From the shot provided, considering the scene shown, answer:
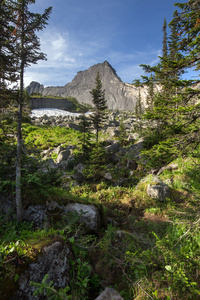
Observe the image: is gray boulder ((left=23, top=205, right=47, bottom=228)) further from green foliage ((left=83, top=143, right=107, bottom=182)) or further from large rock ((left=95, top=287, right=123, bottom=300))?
A: green foliage ((left=83, top=143, right=107, bottom=182))

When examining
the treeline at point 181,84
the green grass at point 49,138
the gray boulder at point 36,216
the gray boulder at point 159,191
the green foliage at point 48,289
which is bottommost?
the gray boulder at point 159,191

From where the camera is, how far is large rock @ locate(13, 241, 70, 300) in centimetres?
255

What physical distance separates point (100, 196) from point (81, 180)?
3389 millimetres

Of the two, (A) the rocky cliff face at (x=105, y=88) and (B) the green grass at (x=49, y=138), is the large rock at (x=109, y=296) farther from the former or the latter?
(A) the rocky cliff face at (x=105, y=88)

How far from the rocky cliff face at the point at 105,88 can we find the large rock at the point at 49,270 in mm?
128659

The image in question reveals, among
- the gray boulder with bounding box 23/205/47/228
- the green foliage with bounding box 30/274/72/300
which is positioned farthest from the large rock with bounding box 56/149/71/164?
the green foliage with bounding box 30/274/72/300

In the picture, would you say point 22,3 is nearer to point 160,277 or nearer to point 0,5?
point 0,5

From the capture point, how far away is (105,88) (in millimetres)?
141125

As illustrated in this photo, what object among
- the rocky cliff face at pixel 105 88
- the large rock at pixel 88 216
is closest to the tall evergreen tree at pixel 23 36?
the large rock at pixel 88 216

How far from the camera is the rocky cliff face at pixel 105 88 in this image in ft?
428

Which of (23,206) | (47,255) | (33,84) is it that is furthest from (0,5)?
(33,84)

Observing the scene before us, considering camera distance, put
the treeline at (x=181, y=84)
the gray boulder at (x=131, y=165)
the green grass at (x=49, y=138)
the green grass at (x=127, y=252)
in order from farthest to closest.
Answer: the green grass at (x=49, y=138), the gray boulder at (x=131, y=165), the treeline at (x=181, y=84), the green grass at (x=127, y=252)

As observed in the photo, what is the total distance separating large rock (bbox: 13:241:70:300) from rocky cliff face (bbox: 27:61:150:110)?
422ft

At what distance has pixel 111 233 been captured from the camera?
496cm
